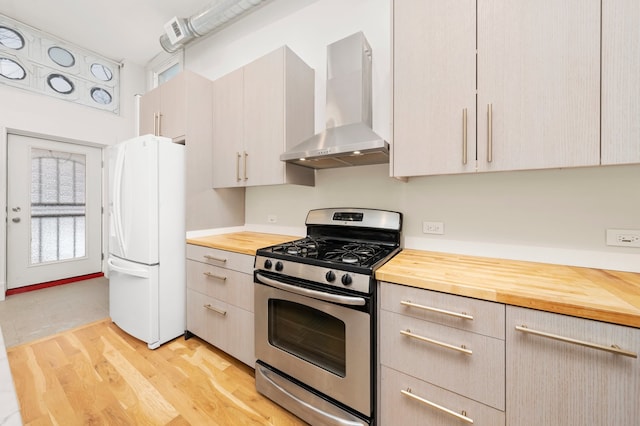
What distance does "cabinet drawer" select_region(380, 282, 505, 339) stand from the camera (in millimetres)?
946

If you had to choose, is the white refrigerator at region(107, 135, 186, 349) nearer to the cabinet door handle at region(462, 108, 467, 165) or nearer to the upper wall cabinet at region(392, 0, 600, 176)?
the upper wall cabinet at region(392, 0, 600, 176)

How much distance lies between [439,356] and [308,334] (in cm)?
68

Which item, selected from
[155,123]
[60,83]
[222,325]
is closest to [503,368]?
[222,325]

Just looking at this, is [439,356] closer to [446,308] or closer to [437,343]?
[437,343]

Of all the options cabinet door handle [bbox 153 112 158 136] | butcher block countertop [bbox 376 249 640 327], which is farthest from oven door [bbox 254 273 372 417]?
cabinet door handle [bbox 153 112 158 136]

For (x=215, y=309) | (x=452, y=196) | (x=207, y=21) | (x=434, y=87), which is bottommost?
(x=215, y=309)

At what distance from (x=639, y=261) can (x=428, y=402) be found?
1.18 metres

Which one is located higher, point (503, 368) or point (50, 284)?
point (503, 368)

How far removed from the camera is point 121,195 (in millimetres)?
2215

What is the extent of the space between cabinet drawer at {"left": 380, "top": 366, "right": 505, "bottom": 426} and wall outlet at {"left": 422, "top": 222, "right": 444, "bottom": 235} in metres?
0.88

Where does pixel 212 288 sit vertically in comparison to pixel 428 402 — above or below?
above

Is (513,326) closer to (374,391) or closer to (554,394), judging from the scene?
(554,394)

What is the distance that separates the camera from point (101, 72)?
383cm

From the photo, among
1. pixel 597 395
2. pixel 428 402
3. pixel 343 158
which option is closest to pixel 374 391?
pixel 428 402
